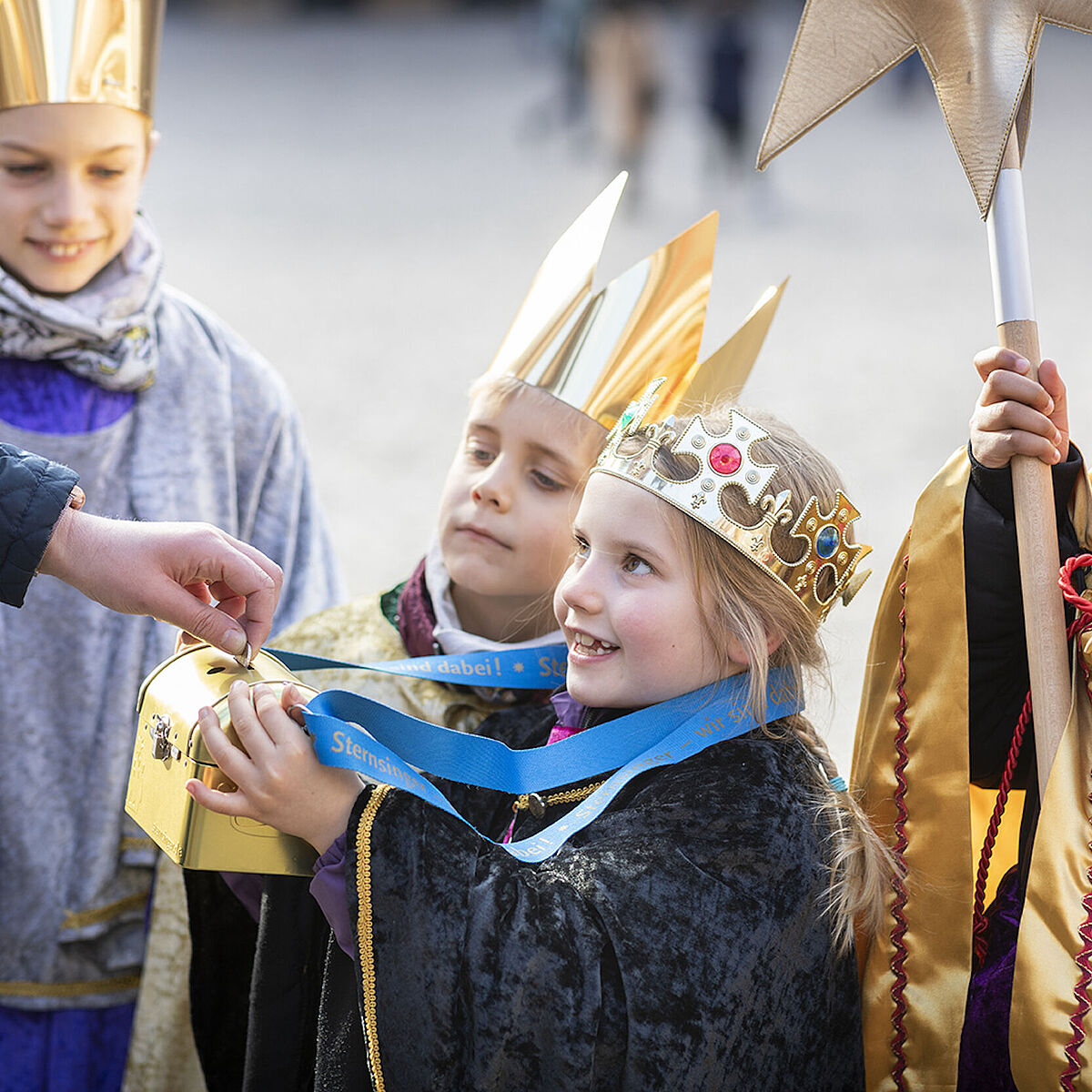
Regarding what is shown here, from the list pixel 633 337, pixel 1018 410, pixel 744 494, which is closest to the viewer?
pixel 1018 410

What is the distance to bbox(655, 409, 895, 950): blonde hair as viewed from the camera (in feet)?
5.94

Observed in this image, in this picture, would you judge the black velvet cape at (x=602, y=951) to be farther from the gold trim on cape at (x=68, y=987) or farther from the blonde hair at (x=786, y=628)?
the gold trim on cape at (x=68, y=987)

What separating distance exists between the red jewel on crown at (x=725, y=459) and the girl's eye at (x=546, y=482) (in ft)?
1.39

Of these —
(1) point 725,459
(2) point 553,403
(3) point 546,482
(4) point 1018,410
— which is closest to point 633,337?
(2) point 553,403

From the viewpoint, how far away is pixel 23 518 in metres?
1.82

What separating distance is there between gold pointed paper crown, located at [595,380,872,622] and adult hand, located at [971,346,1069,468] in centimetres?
23

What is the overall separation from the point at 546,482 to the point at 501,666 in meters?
0.31

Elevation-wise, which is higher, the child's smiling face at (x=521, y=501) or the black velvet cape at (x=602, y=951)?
the child's smiling face at (x=521, y=501)

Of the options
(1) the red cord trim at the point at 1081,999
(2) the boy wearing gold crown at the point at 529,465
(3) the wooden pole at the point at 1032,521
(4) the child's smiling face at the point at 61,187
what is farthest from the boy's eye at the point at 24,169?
(1) the red cord trim at the point at 1081,999

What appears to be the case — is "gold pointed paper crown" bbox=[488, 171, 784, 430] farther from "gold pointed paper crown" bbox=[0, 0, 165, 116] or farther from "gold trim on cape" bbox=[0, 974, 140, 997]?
"gold trim on cape" bbox=[0, 974, 140, 997]

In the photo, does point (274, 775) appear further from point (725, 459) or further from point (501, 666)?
point (725, 459)

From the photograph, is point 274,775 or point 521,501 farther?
point 521,501

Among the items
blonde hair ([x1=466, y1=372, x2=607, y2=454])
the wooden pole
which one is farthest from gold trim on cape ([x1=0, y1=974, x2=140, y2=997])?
the wooden pole

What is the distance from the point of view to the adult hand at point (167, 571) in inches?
70.4
